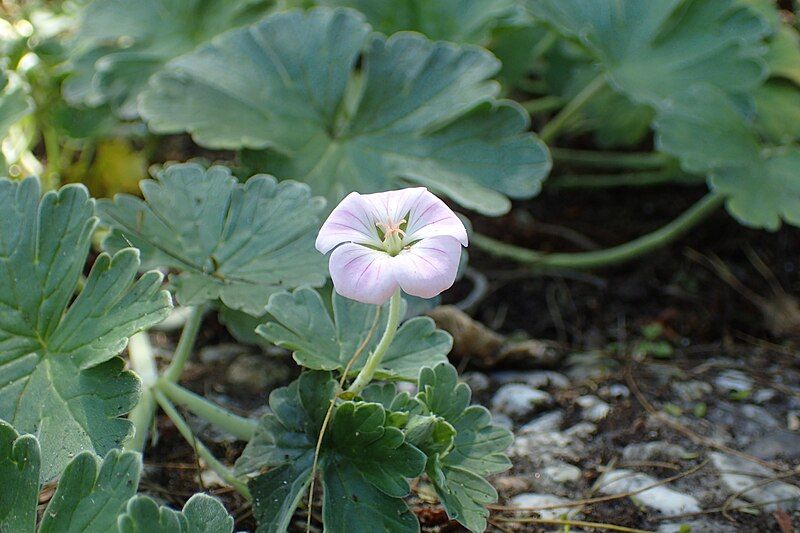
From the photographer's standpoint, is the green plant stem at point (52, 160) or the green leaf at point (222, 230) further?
the green plant stem at point (52, 160)

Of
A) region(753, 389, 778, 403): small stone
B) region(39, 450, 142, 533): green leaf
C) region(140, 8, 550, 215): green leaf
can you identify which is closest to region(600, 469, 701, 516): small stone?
region(753, 389, 778, 403): small stone

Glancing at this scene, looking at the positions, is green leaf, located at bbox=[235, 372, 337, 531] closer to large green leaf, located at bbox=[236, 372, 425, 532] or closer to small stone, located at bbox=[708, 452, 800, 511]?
large green leaf, located at bbox=[236, 372, 425, 532]

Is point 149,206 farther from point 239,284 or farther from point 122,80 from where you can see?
point 122,80

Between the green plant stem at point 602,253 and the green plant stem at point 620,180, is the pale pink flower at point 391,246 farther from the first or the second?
the green plant stem at point 620,180

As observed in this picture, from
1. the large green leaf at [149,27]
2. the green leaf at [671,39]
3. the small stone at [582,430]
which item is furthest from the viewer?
the large green leaf at [149,27]

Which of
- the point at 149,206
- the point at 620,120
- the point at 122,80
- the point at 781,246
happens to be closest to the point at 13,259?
the point at 149,206

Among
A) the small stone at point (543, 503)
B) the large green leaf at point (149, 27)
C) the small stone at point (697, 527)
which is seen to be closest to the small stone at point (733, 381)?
the small stone at point (697, 527)
